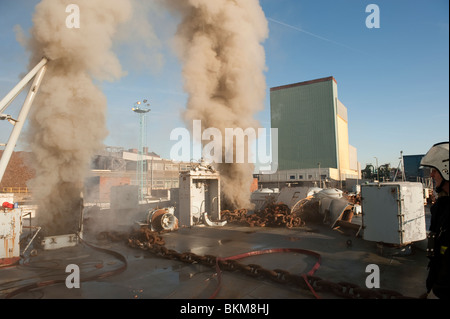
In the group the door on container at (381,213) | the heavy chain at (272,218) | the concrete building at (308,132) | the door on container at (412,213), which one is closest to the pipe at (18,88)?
the heavy chain at (272,218)

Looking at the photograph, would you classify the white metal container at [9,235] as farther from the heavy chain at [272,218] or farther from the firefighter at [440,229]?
the firefighter at [440,229]

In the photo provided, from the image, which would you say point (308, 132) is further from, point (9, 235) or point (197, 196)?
point (9, 235)

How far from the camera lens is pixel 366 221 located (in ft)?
22.2

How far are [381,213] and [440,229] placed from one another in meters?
4.54

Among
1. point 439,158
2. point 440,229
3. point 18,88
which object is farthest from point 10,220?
point 439,158

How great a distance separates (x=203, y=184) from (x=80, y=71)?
7.10m

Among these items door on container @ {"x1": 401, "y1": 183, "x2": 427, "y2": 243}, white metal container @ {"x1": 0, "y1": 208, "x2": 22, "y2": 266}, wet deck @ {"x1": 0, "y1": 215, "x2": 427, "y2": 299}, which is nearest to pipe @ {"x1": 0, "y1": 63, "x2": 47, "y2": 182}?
white metal container @ {"x1": 0, "y1": 208, "x2": 22, "y2": 266}

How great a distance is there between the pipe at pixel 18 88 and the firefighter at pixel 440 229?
9.64 metres

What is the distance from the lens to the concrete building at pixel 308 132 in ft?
145

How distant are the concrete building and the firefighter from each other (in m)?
41.1

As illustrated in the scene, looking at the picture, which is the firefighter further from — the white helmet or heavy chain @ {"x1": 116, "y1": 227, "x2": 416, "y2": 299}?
heavy chain @ {"x1": 116, "y1": 227, "x2": 416, "y2": 299}

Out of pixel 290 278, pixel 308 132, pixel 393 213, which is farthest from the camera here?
pixel 308 132

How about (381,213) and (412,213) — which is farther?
(381,213)

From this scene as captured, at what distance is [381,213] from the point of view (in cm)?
656
